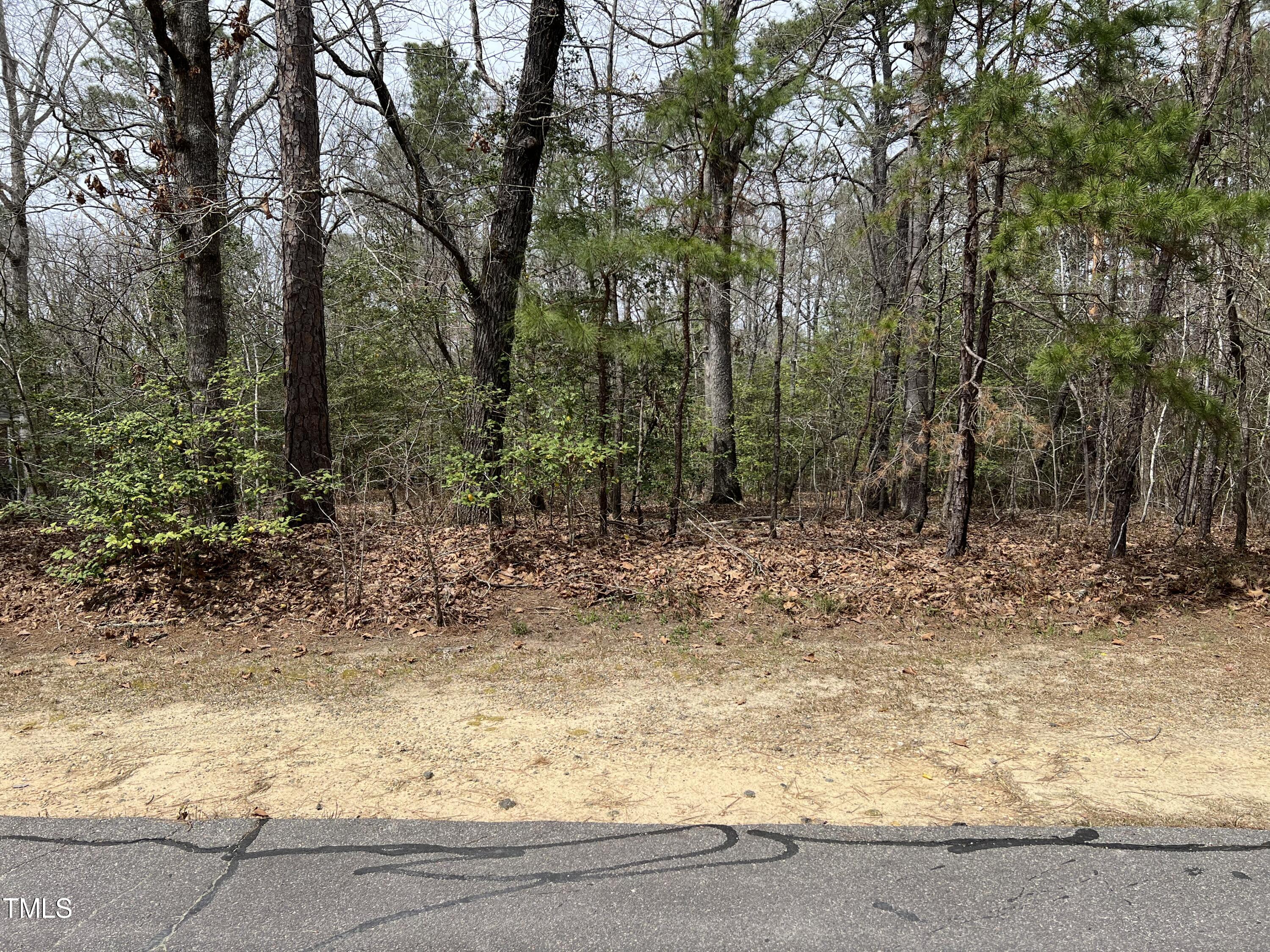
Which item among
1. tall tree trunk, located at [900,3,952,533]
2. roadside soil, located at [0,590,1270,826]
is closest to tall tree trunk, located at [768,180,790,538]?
tall tree trunk, located at [900,3,952,533]

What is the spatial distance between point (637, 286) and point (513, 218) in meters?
1.84

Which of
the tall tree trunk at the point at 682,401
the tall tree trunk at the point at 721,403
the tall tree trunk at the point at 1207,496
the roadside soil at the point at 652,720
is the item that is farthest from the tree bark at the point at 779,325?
the tall tree trunk at the point at 1207,496

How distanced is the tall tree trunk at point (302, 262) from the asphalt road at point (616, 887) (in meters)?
5.55

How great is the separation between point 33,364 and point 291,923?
1149 centimetres

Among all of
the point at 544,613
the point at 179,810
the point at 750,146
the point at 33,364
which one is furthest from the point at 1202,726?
the point at 33,364

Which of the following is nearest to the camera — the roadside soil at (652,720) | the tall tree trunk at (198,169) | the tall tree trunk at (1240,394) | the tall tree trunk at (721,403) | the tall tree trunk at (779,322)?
the roadside soil at (652,720)

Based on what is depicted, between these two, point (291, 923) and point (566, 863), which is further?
point (566, 863)

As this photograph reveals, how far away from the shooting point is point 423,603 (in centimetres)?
676

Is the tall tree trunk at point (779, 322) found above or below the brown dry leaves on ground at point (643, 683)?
above

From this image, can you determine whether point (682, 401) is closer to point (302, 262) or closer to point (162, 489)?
point (302, 262)

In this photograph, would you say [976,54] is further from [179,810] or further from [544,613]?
[179,810]

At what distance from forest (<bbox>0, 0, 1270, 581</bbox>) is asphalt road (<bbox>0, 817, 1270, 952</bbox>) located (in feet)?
13.7

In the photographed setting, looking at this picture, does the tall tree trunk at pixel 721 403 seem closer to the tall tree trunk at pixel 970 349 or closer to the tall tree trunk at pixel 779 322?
the tall tree trunk at pixel 779 322

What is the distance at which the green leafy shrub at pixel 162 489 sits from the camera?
21.7 feet
